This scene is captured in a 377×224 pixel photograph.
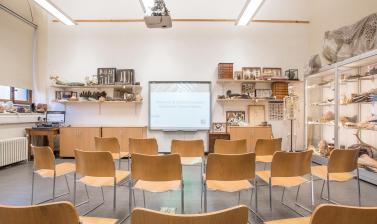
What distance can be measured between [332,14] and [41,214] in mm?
6701

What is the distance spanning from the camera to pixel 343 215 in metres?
1.09

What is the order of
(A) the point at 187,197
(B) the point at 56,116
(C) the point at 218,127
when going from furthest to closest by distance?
(C) the point at 218,127 → (B) the point at 56,116 → (A) the point at 187,197

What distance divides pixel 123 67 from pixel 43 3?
2.34 metres

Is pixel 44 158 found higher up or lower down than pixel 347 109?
lower down

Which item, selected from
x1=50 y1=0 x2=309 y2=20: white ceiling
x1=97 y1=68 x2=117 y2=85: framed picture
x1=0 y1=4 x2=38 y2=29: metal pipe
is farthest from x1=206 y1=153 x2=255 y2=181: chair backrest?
x1=0 y1=4 x2=38 y2=29: metal pipe

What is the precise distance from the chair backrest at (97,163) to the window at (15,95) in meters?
4.38

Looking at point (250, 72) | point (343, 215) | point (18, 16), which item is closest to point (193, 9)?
point (250, 72)

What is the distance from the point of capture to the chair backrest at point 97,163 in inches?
93.2

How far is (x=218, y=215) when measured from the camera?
3.26 feet

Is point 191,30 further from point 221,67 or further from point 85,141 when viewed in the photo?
point 85,141

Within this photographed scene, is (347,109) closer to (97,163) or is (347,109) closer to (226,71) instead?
(226,71)

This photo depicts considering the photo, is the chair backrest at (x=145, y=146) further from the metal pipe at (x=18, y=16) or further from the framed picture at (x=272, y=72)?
the metal pipe at (x=18, y=16)

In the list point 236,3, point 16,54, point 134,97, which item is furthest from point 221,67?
point 16,54

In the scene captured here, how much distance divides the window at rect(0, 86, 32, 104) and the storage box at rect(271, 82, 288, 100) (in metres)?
6.22
